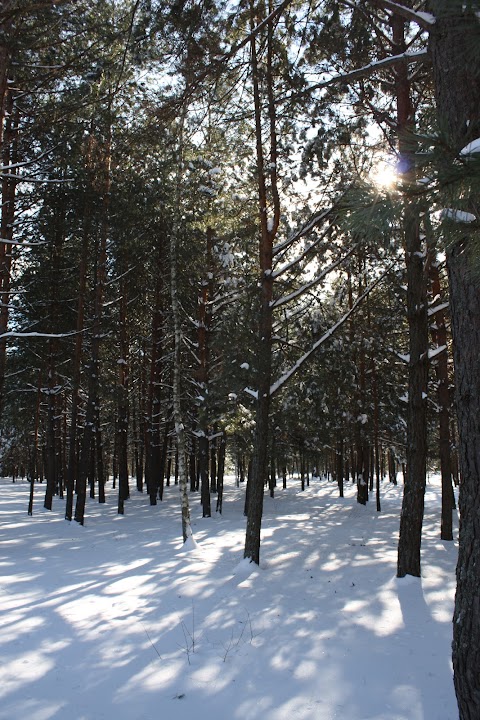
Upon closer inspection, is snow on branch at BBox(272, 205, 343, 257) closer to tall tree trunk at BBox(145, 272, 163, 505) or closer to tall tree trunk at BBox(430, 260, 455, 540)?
tall tree trunk at BBox(430, 260, 455, 540)

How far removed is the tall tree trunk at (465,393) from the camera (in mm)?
2947

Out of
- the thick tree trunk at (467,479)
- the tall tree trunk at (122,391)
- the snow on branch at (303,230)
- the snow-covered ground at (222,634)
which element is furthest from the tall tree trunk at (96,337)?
the thick tree trunk at (467,479)

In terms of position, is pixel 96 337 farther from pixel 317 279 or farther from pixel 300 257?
pixel 317 279

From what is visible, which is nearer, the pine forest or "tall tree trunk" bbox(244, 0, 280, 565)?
the pine forest

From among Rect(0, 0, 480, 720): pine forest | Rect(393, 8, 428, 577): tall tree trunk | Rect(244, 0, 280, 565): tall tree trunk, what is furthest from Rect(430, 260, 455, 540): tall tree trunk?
Rect(244, 0, 280, 565): tall tree trunk

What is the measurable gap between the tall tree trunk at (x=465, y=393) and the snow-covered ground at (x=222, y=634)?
1311 mm

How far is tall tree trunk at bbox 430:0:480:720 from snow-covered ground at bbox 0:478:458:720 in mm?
1311

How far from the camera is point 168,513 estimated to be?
19.1m

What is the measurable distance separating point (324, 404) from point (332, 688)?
52.7 ft

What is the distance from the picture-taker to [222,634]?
5504 millimetres

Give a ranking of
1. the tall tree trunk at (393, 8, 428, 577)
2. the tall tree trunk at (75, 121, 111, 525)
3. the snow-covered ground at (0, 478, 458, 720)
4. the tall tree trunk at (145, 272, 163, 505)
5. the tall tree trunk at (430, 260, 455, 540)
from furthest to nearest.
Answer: the tall tree trunk at (145, 272, 163, 505)
the tall tree trunk at (75, 121, 111, 525)
the tall tree trunk at (430, 260, 455, 540)
the tall tree trunk at (393, 8, 428, 577)
the snow-covered ground at (0, 478, 458, 720)

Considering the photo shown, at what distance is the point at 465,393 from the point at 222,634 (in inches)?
168

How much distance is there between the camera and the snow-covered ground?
3975 millimetres

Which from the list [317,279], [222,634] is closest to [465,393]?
[222,634]
